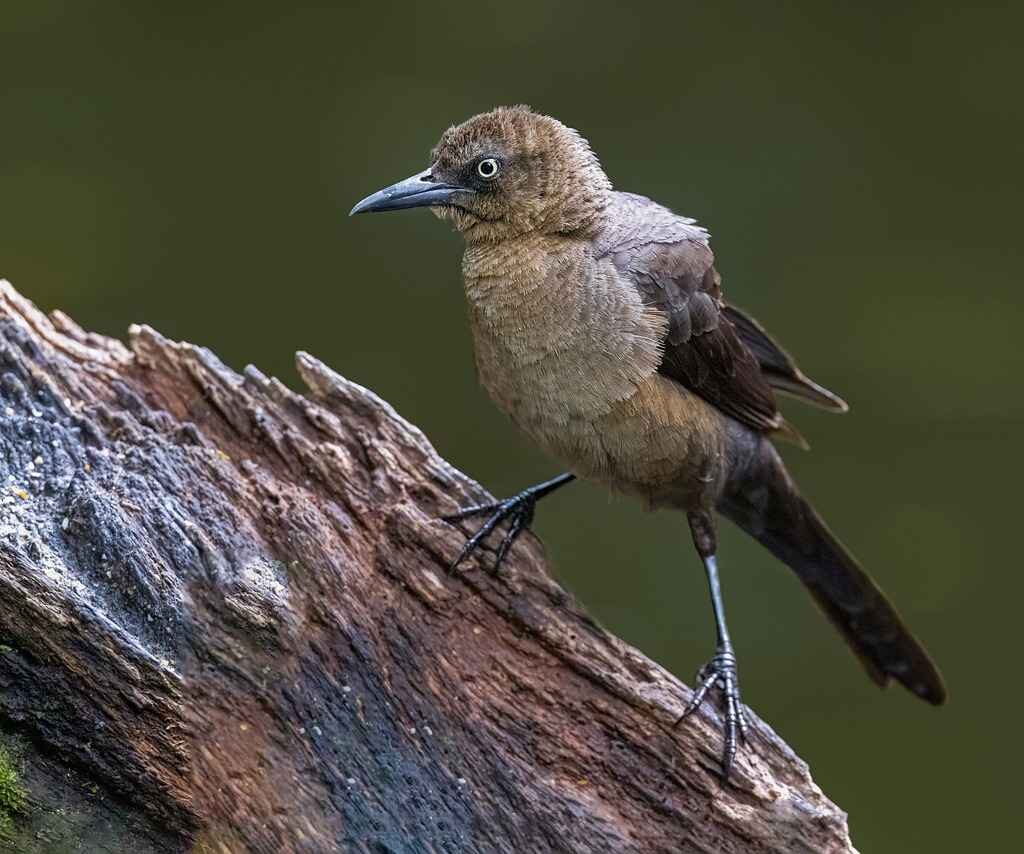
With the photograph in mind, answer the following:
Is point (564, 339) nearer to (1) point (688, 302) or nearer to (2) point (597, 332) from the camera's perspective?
(2) point (597, 332)

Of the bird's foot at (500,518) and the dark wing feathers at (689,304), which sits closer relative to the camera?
the bird's foot at (500,518)

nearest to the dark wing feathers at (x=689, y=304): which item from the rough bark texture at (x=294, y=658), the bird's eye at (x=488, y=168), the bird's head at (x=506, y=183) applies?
the bird's head at (x=506, y=183)

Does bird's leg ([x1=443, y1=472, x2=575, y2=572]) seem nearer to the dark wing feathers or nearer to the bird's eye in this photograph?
the dark wing feathers

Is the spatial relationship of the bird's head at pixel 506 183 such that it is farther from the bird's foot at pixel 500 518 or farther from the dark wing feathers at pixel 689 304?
the bird's foot at pixel 500 518

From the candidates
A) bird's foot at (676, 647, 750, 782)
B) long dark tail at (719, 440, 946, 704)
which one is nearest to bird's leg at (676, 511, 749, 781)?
bird's foot at (676, 647, 750, 782)

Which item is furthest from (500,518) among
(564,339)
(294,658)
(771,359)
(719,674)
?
(771,359)

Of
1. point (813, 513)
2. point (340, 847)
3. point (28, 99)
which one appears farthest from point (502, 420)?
point (340, 847)
